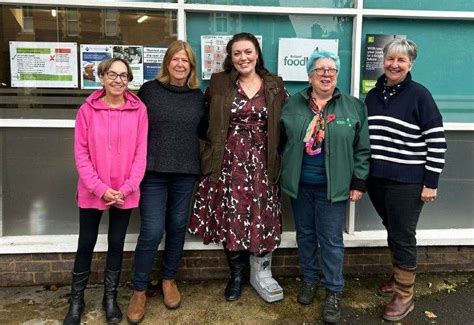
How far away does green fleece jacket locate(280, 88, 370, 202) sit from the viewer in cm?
284

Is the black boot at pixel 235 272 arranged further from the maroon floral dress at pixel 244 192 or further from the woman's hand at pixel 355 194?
the woman's hand at pixel 355 194

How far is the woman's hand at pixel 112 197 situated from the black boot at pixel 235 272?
97cm

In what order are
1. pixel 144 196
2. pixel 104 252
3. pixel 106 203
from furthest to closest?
pixel 104 252, pixel 144 196, pixel 106 203

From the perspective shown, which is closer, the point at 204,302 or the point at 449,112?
the point at 204,302

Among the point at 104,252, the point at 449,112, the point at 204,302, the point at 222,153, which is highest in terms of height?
the point at 449,112

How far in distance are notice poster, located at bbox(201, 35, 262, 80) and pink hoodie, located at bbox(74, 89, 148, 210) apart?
88 cm

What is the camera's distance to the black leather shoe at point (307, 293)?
324cm

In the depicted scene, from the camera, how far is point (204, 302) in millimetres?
3279

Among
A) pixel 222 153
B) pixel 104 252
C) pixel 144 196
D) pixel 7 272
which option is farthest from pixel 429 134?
pixel 7 272

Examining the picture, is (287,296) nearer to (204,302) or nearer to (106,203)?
(204,302)

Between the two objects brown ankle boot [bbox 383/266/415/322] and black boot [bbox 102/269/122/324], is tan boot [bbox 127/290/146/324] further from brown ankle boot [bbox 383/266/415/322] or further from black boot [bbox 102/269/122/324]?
brown ankle boot [bbox 383/266/415/322]

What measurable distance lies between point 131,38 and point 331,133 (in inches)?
69.1

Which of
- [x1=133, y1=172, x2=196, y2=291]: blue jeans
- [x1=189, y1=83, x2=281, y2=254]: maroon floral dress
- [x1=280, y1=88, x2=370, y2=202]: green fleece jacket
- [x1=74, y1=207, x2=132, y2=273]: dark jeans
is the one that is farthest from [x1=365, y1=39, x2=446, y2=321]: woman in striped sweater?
[x1=74, y1=207, x2=132, y2=273]: dark jeans

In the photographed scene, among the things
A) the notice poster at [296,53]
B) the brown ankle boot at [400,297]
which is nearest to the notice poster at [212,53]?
the notice poster at [296,53]
